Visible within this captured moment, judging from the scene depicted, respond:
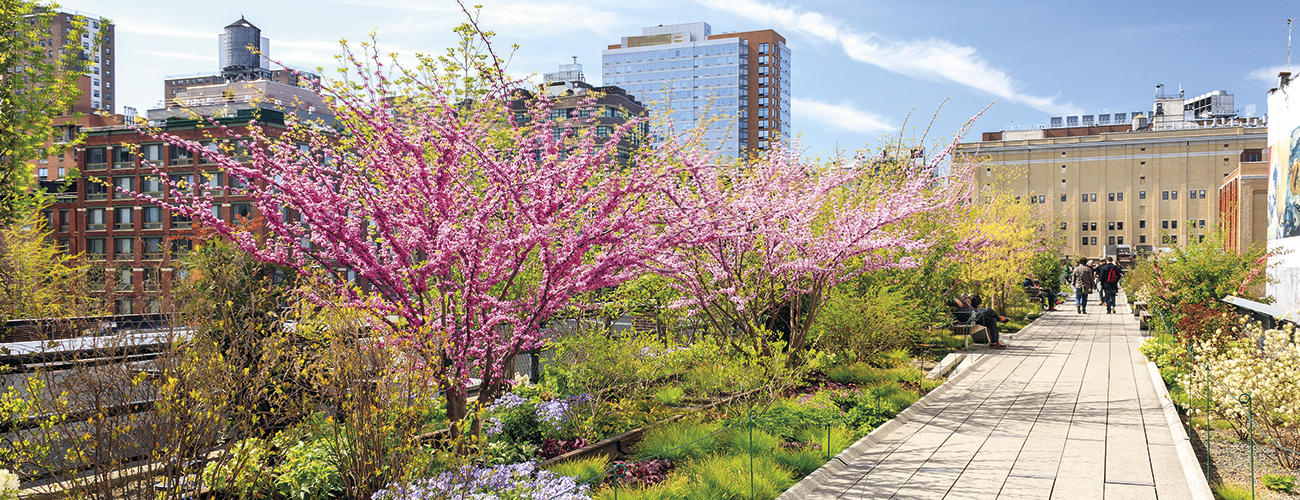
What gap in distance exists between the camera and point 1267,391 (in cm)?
755

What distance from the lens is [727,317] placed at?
39.7 ft

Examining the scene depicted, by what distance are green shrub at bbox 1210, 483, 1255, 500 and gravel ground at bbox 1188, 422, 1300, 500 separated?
0.37 feet

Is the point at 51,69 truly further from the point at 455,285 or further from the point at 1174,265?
the point at 1174,265

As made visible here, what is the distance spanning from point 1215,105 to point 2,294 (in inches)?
5447

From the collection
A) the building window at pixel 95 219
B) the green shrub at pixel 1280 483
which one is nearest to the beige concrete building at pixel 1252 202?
the green shrub at pixel 1280 483

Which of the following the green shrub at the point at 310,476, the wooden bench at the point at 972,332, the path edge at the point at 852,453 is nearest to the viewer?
the green shrub at the point at 310,476

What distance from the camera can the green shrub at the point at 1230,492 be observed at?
21.7ft

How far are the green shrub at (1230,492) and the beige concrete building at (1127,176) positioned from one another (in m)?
97.1

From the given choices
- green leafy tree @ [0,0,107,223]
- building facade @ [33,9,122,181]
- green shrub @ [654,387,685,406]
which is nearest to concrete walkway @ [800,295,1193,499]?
green shrub @ [654,387,685,406]

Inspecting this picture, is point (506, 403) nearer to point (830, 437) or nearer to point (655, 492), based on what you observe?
point (655, 492)

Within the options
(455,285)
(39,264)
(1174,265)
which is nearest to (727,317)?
(455,285)

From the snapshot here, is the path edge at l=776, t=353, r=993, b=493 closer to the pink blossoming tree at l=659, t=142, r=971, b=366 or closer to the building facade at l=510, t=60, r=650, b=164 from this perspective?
the pink blossoming tree at l=659, t=142, r=971, b=366

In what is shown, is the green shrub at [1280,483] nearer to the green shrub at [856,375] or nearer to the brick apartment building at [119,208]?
the green shrub at [856,375]

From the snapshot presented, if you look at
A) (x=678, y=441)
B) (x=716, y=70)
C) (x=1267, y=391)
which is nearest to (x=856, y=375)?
(x=678, y=441)
